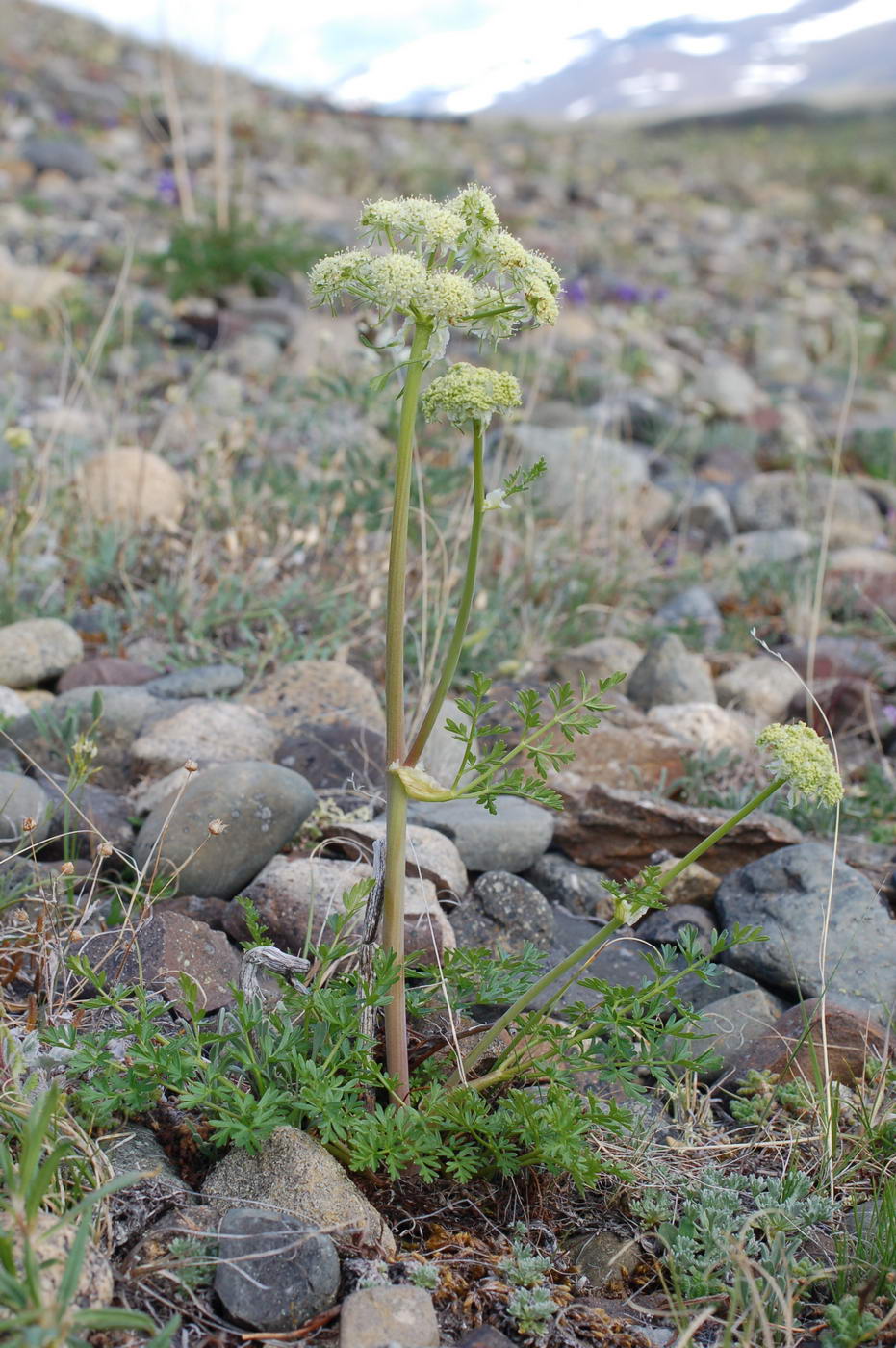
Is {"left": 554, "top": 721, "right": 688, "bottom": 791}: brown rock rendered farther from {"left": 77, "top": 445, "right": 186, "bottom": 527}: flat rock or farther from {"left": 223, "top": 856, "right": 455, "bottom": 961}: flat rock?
{"left": 77, "top": 445, "right": 186, "bottom": 527}: flat rock

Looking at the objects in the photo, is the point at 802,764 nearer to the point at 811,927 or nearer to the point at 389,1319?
the point at 389,1319

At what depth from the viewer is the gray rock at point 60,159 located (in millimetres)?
10609

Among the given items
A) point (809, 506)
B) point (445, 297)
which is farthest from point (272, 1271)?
point (809, 506)

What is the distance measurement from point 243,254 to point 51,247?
4.93ft

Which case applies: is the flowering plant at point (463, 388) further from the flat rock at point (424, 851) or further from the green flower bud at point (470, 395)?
the flat rock at point (424, 851)

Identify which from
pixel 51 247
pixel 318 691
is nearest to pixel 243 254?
pixel 51 247

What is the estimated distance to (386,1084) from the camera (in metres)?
1.82

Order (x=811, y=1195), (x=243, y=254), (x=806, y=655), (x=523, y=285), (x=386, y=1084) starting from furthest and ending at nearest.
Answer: (x=243, y=254) < (x=806, y=655) < (x=811, y=1195) < (x=386, y=1084) < (x=523, y=285)

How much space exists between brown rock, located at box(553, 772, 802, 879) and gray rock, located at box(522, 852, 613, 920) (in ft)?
0.26

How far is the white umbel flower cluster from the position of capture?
161cm

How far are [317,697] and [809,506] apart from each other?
338cm

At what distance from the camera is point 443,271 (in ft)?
5.48

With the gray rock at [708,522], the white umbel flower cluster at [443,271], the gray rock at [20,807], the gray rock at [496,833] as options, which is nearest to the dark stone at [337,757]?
the gray rock at [496,833]

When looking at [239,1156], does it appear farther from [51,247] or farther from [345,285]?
[51,247]
